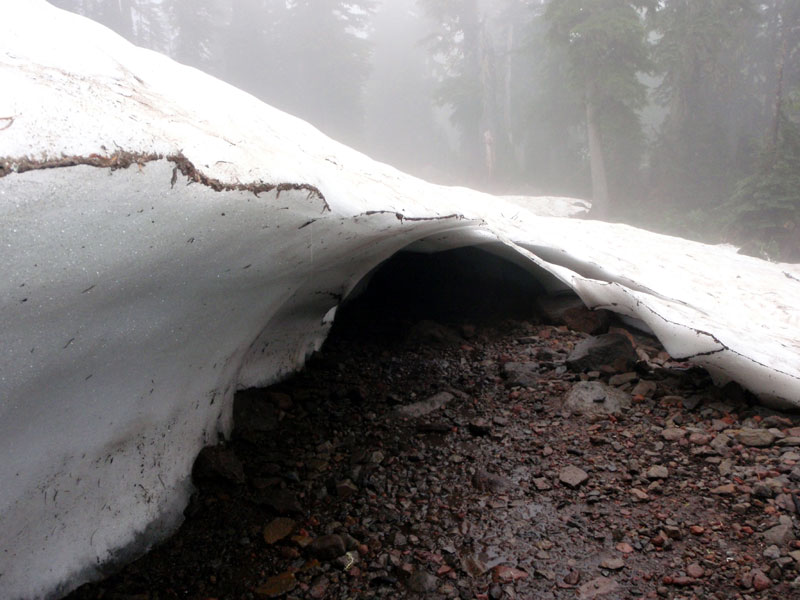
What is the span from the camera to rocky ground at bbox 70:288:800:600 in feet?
5.01

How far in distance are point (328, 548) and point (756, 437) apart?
1.71 metres

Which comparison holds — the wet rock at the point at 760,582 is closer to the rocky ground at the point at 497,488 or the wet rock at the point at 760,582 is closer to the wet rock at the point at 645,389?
the rocky ground at the point at 497,488

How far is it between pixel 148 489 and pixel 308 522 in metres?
0.58

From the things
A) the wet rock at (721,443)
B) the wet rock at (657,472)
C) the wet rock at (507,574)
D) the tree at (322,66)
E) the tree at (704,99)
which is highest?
the tree at (322,66)

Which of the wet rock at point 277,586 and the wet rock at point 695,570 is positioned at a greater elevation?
the wet rock at point 695,570

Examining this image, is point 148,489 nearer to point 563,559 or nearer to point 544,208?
point 563,559

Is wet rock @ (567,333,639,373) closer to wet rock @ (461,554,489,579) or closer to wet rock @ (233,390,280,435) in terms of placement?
wet rock @ (461,554,489,579)

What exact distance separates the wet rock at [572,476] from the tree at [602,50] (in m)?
14.1

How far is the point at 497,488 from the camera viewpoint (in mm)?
1940

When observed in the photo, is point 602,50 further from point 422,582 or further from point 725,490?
point 422,582

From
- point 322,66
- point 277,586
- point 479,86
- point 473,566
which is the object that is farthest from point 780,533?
point 322,66

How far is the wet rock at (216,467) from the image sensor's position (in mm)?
1932

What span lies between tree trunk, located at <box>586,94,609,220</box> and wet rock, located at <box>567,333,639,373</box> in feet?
44.8

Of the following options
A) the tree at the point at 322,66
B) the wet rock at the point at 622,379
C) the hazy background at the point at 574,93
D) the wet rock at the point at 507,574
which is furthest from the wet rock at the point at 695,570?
the tree at the point at 322,66
